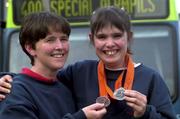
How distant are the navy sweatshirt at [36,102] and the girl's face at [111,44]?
305mm

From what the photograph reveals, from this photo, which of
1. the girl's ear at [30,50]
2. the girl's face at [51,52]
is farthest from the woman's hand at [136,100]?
the girl's ear at [30,50]

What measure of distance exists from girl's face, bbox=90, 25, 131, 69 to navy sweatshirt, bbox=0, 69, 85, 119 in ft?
1.00

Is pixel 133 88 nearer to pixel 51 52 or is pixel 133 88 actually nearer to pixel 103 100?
pixel 103 100

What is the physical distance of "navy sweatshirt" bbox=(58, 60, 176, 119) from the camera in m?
2.78

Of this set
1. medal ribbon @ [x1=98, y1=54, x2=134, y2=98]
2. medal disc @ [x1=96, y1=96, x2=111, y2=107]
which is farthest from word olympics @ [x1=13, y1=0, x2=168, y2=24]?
medal disc @ [x1=96, y1=96, x2=111, y2=107]

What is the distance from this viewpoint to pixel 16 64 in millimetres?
5312

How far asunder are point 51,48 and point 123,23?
16.1 inches

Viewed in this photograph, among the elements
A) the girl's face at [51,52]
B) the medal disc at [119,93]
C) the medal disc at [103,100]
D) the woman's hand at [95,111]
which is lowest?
the woman's hand at [95,111]

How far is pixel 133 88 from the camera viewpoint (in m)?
2.81

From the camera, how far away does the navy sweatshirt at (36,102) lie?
2592mm

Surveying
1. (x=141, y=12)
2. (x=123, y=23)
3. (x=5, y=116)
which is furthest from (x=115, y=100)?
(x=141, y=12)

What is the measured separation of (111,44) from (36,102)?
50 cm

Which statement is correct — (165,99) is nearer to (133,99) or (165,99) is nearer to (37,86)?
(133,99)

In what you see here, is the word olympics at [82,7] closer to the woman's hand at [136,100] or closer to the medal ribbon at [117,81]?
the medal ribbon at [117,81]
